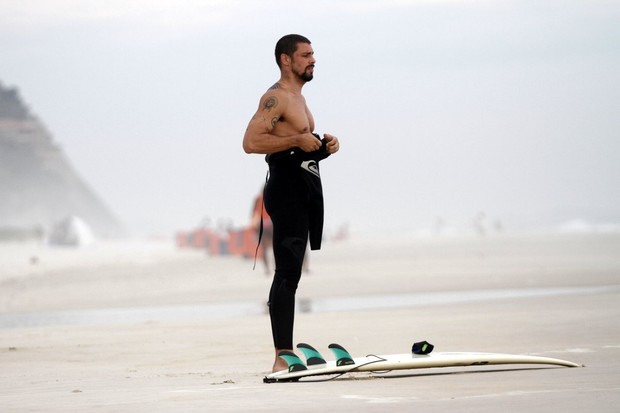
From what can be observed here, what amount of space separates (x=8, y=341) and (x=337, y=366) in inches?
196

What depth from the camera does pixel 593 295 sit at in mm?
14242

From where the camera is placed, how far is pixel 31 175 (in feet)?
503

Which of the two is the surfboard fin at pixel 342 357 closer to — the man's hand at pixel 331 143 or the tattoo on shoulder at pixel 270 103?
the man's hand at pixel 331 143

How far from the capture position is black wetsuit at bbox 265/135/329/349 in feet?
23.2

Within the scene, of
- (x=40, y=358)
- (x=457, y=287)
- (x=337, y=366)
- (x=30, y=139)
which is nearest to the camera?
(x=337, y=366)

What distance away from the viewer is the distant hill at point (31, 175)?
476ft

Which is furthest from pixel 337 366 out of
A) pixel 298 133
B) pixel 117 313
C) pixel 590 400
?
pixel 117 313

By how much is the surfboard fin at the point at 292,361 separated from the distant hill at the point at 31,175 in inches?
5316

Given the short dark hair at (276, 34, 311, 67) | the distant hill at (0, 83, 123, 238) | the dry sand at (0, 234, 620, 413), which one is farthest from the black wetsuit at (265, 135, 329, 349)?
the distant hill at (0, 83, 123, 238)

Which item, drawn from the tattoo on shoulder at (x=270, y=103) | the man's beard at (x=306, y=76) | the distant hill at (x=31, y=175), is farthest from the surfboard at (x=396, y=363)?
the distant hill at (x=31, y=175)

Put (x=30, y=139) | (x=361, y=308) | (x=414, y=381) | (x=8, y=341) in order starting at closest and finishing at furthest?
(x=414, y=381) → (x=8, y=341) → (x=361, y=308) → (x=30, y=139)

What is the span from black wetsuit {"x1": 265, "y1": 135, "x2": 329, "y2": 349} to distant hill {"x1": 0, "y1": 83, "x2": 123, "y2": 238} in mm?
134802

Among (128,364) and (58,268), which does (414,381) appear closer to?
(128,364)

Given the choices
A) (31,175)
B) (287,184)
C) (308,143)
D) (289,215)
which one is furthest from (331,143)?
(31,175)
